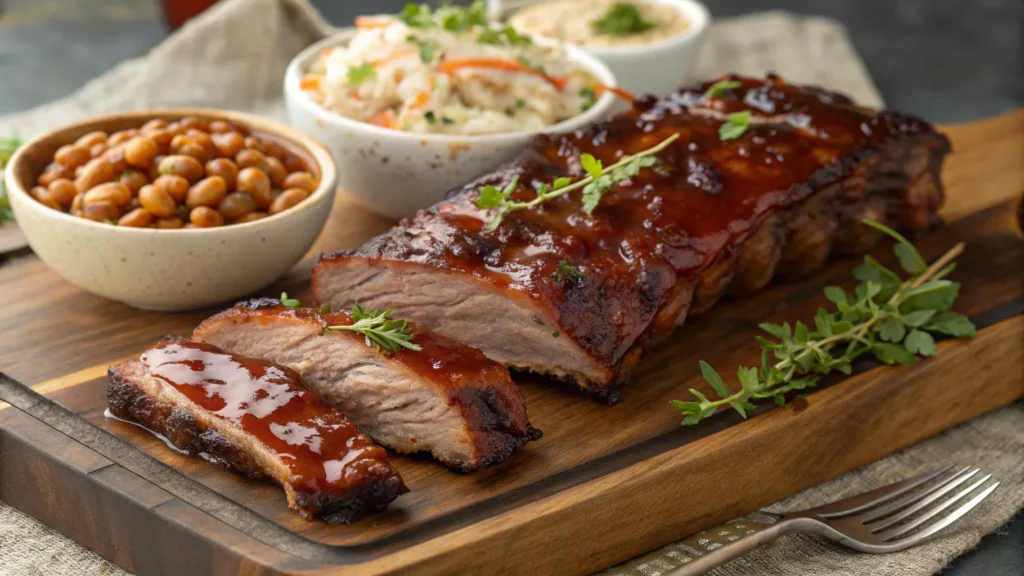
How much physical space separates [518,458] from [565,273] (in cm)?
72

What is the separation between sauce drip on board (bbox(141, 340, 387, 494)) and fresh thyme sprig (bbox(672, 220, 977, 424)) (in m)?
1.29

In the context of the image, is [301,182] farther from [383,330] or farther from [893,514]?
[893,514]

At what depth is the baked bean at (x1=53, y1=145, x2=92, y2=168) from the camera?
198 inches

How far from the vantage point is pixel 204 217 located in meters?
4.81

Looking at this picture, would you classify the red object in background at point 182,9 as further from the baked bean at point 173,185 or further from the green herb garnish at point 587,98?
the baked bean at point 173,185

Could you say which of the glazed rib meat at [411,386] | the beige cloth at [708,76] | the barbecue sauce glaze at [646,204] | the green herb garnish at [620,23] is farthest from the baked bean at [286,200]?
the green herb garnish at [620,23]

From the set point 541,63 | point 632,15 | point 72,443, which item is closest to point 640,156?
point 541,63

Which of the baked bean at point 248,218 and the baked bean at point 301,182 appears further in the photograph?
the baked bean at point 301,182

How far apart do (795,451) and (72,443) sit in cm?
266

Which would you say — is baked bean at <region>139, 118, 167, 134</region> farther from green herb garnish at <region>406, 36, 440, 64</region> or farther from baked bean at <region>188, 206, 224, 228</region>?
green herb garnish at <region>406, 36, 440, 64</region>

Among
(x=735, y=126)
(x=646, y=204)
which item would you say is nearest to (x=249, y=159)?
(x=646, y=204)

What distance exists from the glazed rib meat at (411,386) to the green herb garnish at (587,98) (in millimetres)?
2204

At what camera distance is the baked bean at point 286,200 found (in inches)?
197

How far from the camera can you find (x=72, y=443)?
3.97 meters
